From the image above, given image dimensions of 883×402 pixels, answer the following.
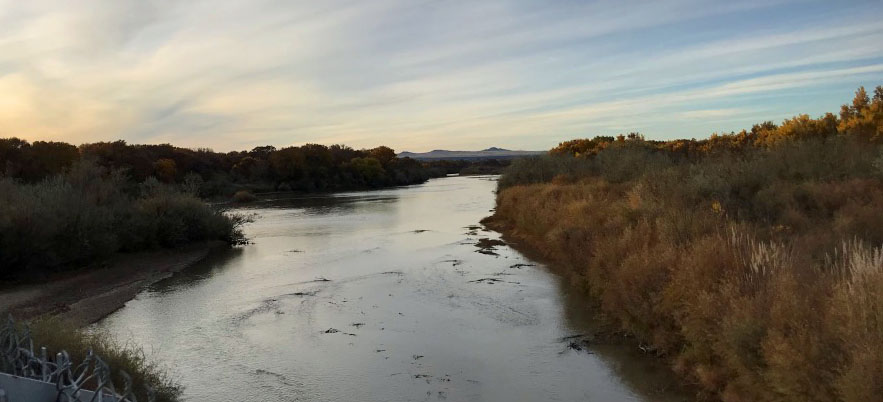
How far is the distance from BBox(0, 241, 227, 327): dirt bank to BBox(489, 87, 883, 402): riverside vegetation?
887cm

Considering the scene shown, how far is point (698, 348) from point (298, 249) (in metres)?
15.3

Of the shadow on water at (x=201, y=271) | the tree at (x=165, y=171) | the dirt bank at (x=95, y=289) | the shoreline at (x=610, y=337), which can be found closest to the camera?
the shoreline at (x=610, y=337)

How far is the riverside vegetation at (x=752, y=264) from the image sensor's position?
5164 mm

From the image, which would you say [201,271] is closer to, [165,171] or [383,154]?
[165,171]

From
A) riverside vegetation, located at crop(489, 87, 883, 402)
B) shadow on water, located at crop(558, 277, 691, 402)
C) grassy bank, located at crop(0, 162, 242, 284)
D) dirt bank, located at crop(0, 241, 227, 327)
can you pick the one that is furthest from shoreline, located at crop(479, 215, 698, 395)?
grassy bank, located at crop(0, 162, 242, 284)

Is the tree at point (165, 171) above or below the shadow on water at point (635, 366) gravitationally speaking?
above

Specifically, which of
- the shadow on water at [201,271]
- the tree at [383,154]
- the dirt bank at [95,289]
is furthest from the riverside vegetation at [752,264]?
the tree at [383,154]

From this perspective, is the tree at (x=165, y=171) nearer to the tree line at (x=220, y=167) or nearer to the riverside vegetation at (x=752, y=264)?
the tree line at (x=220, y=167)

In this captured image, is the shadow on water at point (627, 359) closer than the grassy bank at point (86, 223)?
Yes

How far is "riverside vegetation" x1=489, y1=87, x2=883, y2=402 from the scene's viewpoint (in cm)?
516

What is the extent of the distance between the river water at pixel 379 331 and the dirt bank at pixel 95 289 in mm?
533

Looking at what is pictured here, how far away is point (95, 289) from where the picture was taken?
1394 centimetres

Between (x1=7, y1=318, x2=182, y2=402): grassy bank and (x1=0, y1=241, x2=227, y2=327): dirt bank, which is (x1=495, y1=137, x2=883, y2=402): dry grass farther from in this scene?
(x1=0, y1=241, x2=227, y2=327): dirt bank

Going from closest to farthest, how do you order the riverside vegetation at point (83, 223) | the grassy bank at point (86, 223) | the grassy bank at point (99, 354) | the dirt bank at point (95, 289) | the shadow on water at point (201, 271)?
1. the grassy bank at point (99, 354)
2. the riverside vegetation at point (83, 223)
3. the dirt bank at point (95, 289)
4. the grassy bank at point (86, 223)
5. the shadow on water at point (201, 271)
